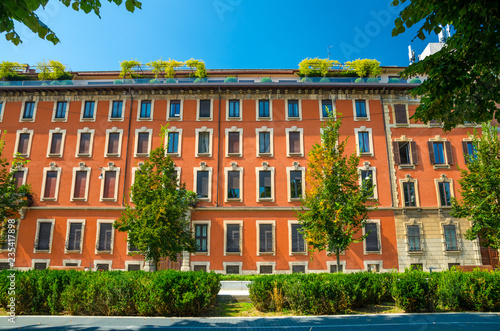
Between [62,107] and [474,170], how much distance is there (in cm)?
3091

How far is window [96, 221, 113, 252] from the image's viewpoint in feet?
81.0

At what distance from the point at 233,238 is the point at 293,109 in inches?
446

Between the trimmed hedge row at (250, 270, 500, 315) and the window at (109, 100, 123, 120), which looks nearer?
the trimmed hedge row at (250, 270, 500, 315)

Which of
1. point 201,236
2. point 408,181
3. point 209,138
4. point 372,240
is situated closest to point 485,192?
point 408,181

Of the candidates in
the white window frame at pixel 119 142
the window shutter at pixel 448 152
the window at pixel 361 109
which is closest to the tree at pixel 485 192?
the window shutter at pixel 448 152

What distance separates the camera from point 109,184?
1023 inches

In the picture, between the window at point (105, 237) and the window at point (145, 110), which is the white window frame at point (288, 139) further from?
the window at point (105, 237)

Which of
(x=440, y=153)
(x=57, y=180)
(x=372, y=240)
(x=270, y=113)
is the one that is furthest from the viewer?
(x=270, y=113)

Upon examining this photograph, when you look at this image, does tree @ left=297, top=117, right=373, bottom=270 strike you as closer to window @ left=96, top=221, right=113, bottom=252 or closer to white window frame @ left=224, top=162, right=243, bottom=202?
white window frame @ left=224, top=162, right=243, bottom=202

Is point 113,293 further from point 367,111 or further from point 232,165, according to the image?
point 367,111

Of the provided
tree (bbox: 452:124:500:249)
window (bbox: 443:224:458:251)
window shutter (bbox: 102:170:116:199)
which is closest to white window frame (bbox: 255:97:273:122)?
window shutter (bbox: 102:170:116:199)

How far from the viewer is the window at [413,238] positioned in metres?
24.7

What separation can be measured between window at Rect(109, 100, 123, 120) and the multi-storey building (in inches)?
3.6

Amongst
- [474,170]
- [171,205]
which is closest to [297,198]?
[171,205]
